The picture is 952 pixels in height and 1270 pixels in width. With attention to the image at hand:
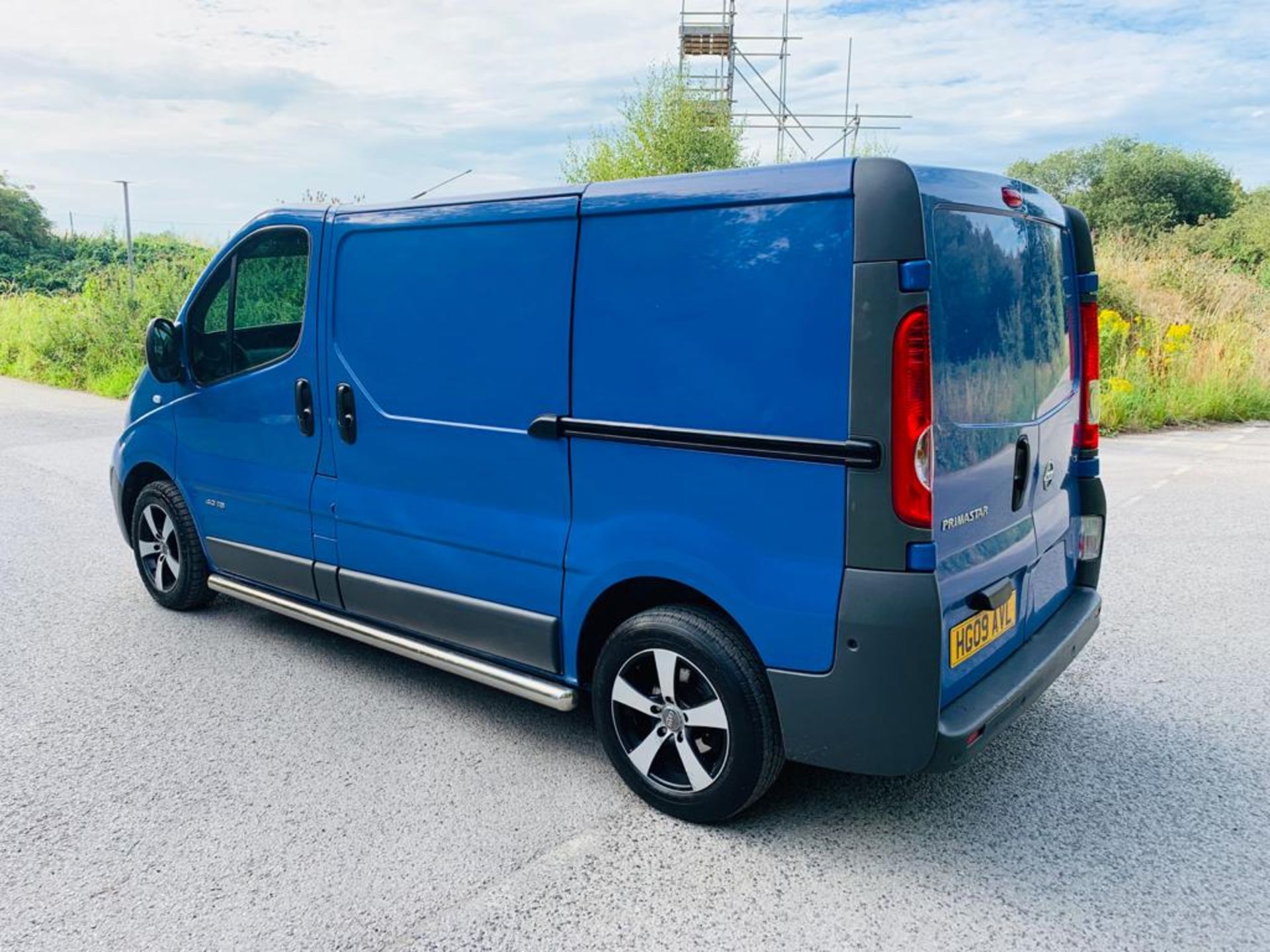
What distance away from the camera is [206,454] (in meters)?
4.59

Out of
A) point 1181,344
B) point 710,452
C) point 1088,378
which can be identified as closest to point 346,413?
point 710,452

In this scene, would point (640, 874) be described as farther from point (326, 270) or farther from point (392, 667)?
point (326, 270)

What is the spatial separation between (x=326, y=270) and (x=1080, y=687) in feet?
11.5

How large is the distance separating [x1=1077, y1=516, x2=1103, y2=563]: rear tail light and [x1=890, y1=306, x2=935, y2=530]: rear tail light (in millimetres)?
1480

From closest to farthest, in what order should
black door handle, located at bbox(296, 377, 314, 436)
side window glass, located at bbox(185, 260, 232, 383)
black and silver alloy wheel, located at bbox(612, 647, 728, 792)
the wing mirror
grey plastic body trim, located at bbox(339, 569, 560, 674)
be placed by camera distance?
black and silver alloy wheel, located at bbox(612, 647, 728, 792)
grey plastic body trim, located at bbox(339, 569, 560, 674)
black door handle, located at bbox(296, 377, 314, 436)
side window glass, located at bbox(185, 260, 232, 383)
the wing mirror

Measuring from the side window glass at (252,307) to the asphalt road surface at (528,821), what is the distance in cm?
135

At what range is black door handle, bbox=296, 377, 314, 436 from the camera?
3988 mm

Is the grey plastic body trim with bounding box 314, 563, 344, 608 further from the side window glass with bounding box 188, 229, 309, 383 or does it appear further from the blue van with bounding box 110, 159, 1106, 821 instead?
the side window glass with bounding box 188, 229, 309, 383

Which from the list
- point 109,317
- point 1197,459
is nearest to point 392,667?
point 1197,459

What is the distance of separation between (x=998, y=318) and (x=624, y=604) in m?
1.46

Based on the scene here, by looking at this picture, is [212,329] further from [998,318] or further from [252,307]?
[998,318]

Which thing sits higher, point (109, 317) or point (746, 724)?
point (109, 317)

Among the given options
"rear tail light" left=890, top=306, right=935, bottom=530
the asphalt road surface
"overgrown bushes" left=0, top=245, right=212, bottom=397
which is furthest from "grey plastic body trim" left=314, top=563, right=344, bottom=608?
"overgrown bushes" left=0, top=245, right=212, bottom=397

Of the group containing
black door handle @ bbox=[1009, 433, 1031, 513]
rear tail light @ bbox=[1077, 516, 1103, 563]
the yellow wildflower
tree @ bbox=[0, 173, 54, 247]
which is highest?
tree @ bbox=[0, 173, 54, 247]
